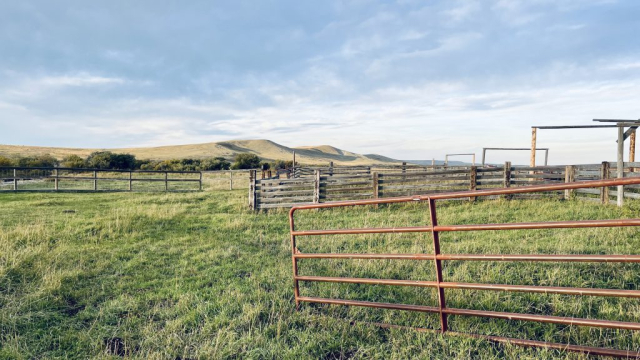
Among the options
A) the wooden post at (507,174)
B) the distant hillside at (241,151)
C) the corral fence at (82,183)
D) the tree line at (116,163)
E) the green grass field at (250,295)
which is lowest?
the green grass field at (250,295)

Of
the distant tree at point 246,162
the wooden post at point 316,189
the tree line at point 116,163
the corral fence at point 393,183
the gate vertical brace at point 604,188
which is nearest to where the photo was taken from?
the gate vertical brace at point 604,188

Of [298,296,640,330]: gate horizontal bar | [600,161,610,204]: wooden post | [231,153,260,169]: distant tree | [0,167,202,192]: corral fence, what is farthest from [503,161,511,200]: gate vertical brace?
[231,153,260,169]: distant tree

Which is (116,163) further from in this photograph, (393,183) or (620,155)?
(620,155)

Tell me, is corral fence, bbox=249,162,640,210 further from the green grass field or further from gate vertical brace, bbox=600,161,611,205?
the green grass field

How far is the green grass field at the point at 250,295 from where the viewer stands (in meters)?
3.42

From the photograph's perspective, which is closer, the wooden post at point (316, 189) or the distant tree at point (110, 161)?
the wooden post at point (316, 189)

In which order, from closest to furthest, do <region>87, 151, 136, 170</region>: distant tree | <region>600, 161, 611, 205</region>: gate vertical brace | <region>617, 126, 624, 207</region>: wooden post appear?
<region>617, 126, 624, 207</region>: wooden post → <region>600, 161, 611, 205</region>: gate vertical brace → <region>87, 151, 136, 170</region>: distant tree

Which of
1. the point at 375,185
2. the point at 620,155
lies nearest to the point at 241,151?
the point at 375,185

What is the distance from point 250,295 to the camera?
4.53 metres

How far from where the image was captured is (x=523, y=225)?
3002mm

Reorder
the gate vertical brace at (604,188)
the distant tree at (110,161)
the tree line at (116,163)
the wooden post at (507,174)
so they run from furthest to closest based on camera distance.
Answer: the distant tree at (110,161), the tree line at (116,163), the wooden post at (507,174), the gate vertical brace at (604,188)

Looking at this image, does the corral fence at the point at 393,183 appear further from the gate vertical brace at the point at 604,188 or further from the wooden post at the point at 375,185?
the gate vertical brace at the point at 604,188

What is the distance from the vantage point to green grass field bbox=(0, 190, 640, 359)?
342 cm

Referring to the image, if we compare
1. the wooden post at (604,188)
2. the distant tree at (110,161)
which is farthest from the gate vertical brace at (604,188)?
the distant tree at (110,161)
